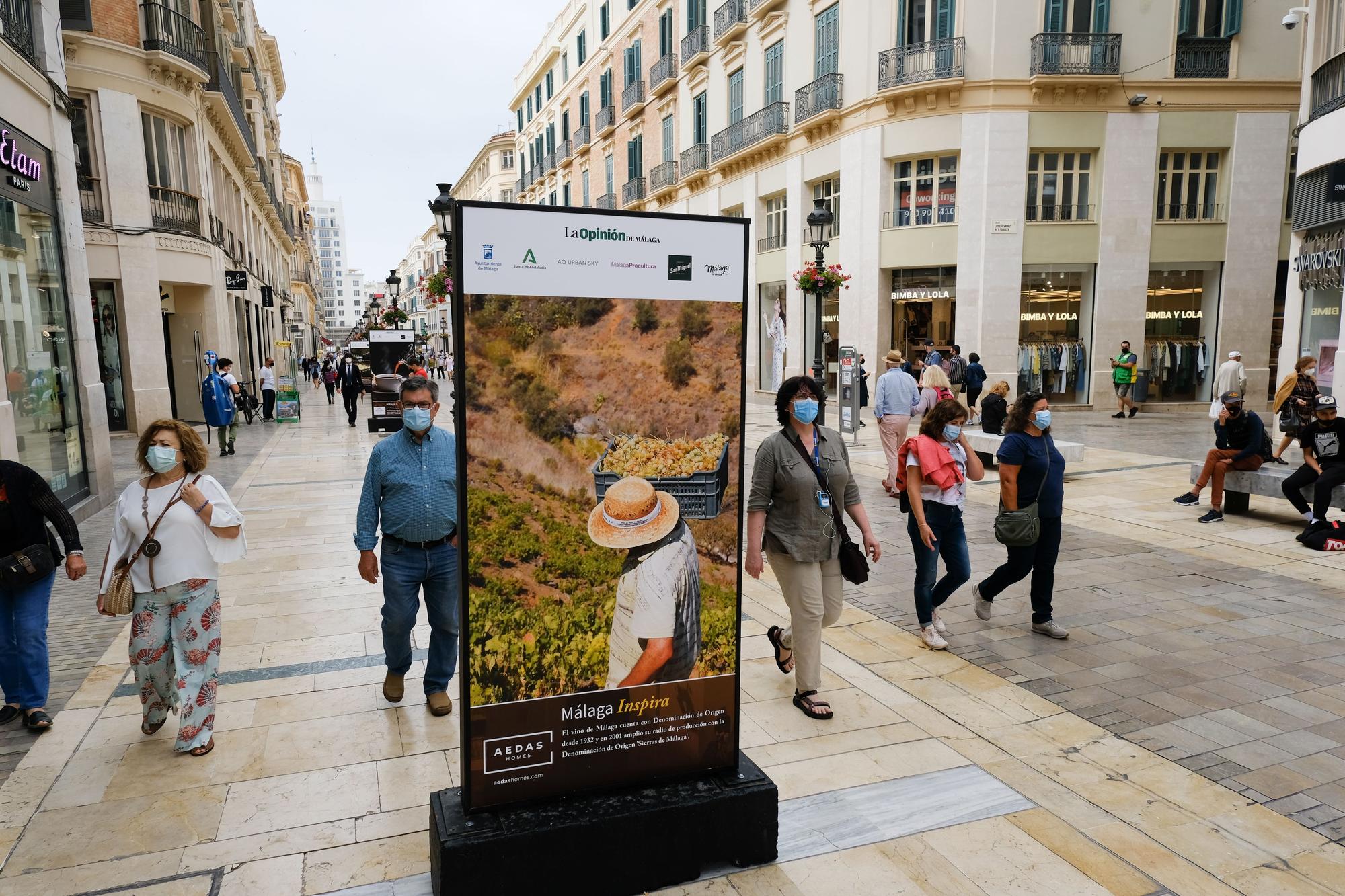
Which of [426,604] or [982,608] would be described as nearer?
[426,604]

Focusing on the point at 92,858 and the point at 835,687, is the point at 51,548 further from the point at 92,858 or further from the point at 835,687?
the point at 835,687

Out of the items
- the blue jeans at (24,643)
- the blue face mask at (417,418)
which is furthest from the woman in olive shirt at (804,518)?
the blue jeans at (24,643)

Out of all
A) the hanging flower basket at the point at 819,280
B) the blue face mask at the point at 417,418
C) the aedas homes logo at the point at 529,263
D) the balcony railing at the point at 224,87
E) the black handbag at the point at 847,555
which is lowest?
the black handbag at the point at 847,555

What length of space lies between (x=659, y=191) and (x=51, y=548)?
33457 millimetres

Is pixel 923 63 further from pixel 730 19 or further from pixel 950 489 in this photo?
pixel 950 489

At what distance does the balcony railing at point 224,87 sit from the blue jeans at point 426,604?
71.2 ft

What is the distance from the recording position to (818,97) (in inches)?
983

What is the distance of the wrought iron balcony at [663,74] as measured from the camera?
3375 centimetres

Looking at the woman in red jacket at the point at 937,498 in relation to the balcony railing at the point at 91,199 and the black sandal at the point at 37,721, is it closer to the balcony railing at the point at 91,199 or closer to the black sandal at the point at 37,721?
the black sandal at the point at 37,721

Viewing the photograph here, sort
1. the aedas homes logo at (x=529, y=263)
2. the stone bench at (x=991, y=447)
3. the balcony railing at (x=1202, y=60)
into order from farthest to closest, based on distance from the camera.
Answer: the balcony railing at (x=1202, y=60) → the stone bench at (x=991, y=447) → the aedas homes logo at (x=529, y=263)

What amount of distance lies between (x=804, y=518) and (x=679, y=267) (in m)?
1.92

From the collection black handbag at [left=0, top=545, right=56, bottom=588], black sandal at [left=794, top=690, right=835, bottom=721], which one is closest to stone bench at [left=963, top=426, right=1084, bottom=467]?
black sandal at [left=794, top=690, right=835, bottom=721]

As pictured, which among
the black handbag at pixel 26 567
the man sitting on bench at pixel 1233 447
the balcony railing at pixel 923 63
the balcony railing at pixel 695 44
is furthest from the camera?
the balcony railing at pixel 695 44

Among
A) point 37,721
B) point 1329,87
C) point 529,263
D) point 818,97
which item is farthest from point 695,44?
point 529,263
